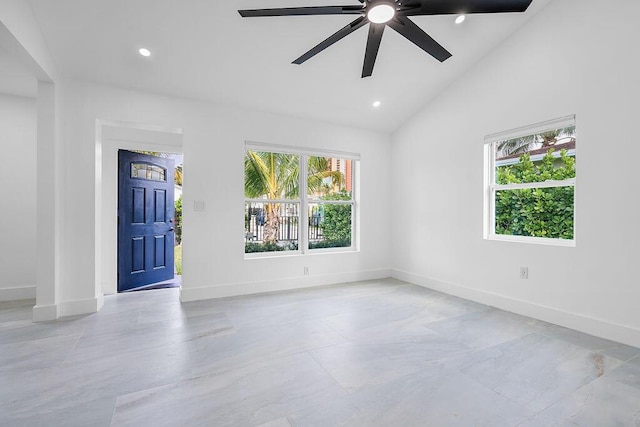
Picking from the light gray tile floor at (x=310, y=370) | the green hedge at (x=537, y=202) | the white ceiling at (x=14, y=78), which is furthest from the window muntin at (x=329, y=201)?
the white ceiling at (x=14, y=78)

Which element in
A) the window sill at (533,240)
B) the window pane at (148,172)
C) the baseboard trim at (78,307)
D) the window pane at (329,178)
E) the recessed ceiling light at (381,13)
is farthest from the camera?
the window pane at (329,178)

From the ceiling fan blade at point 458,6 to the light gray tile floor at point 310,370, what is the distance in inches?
97.0

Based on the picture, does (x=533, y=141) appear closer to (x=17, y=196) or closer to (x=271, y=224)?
(x=271, y=224)

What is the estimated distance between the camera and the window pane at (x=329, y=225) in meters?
4.89

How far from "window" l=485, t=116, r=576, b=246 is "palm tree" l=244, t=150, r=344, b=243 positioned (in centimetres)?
243

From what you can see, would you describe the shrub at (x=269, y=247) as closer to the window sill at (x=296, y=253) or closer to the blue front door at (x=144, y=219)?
the window sill at (x=296, y=253)

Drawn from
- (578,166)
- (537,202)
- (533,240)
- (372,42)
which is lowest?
(533,240)

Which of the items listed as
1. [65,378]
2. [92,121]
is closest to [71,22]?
[92,121]

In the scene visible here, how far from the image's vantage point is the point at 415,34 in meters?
2.32

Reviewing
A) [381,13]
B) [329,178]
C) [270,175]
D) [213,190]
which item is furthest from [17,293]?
[381,13]

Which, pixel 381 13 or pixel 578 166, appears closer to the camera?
pixel 381 13

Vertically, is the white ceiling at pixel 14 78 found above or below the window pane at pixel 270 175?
above

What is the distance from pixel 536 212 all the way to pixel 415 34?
94.8 inches

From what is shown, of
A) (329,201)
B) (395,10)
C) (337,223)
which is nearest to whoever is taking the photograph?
(395,10)
